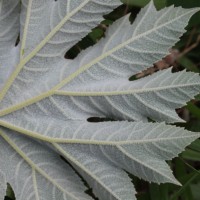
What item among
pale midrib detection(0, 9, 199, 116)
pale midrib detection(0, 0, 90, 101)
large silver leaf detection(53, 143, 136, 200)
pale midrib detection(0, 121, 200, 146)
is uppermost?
pale midrib detection(0, 0, 90, 101)

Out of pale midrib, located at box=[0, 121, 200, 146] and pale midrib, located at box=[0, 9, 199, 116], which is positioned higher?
pale midrib, located at box=[0, 9, 199, 116]

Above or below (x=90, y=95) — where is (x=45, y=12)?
above

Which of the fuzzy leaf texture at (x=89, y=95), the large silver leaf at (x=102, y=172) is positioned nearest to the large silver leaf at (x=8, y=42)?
the fuzzy leaf texture at (x=89, y=95)

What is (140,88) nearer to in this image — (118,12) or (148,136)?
(148,136)

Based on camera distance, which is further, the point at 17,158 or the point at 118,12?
the point at 118,12

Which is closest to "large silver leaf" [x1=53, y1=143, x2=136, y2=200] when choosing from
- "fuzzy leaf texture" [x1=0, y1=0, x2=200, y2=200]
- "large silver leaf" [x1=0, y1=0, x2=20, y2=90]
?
"fuzzy leaf texture" [x1=0, y1=0, x2=200, y2=200]

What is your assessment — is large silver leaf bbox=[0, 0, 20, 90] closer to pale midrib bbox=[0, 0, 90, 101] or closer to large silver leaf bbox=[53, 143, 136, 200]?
pale midrib bbox=[0, 0, 90, 101]

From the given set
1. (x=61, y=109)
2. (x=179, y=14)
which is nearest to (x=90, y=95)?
(x=61, y=109)

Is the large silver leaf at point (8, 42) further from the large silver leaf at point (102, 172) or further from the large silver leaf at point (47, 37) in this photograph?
the large silver leaf at point (102, 172)
